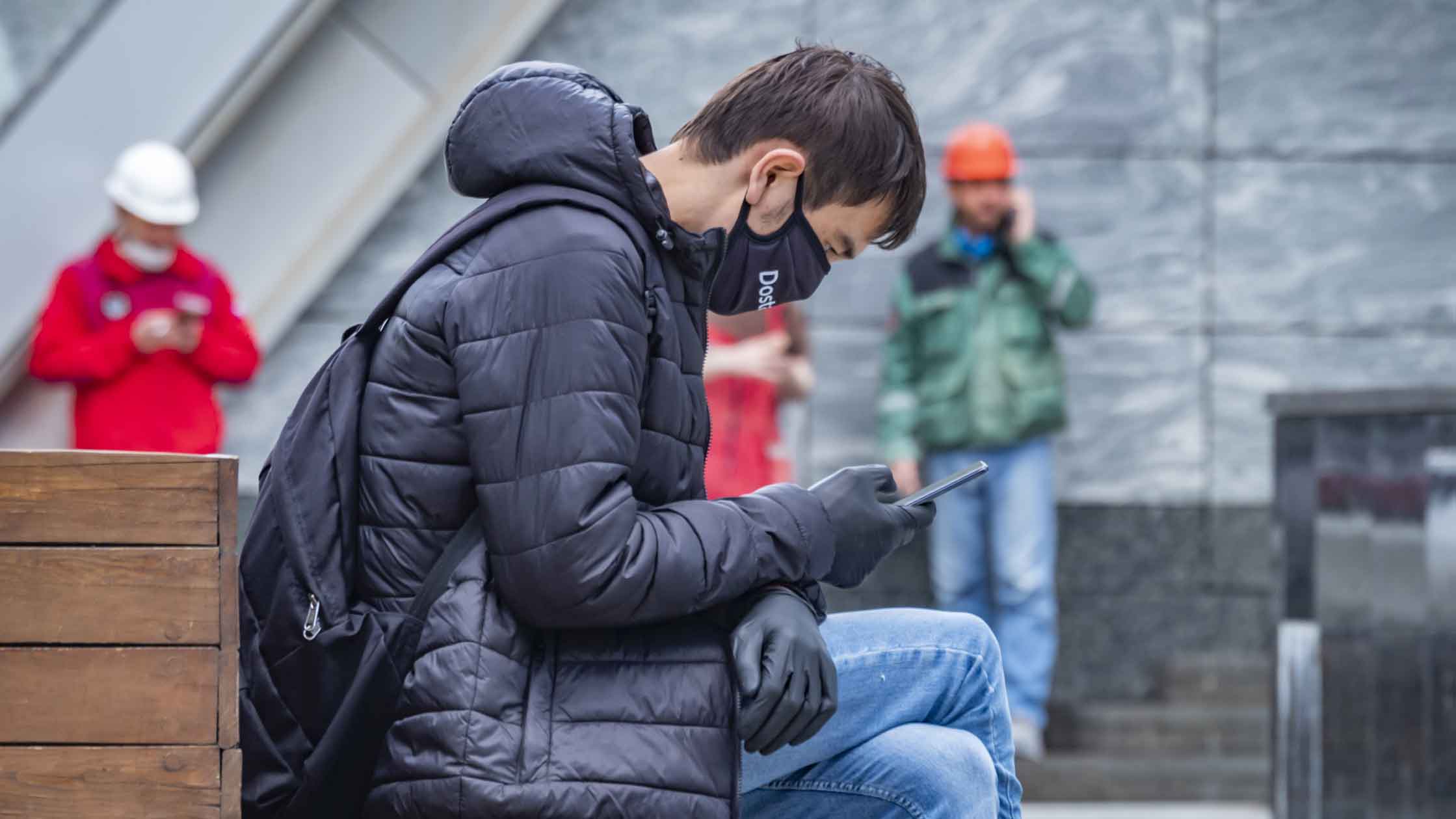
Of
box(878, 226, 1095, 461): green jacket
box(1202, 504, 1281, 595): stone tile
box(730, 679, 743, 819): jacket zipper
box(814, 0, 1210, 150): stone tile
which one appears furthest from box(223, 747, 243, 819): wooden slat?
box(1202, 504, 1281, 595): stone tile

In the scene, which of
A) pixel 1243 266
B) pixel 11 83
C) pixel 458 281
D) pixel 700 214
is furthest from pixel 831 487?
pixel 1243 266

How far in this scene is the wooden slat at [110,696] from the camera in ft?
6.02

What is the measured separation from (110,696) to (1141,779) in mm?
4869

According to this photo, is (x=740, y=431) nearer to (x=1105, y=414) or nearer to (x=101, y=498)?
(x=1105, y=414)

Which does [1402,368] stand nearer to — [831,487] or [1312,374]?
[1312,374]

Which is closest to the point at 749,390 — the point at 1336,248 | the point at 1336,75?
the point at 1336,248

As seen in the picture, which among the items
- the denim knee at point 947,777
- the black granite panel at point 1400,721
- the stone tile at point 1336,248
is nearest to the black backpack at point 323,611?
the denim knee at point 947,777

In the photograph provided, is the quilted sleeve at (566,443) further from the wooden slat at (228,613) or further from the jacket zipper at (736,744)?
the wooden slat at (228,613)

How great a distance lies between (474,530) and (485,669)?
16 cm

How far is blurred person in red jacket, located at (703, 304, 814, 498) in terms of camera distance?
5852 mm

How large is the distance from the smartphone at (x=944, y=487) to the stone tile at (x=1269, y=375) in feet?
16.8

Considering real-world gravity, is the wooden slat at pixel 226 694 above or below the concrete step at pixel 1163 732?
above

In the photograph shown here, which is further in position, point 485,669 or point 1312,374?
Result: point 1312,374

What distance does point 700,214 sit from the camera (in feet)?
7.05
